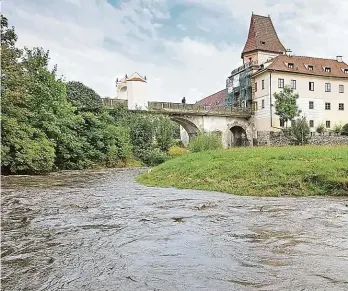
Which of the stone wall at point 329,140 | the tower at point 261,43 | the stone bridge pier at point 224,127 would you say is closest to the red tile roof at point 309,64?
the tower at point 261,43

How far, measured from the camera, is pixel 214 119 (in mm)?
49875

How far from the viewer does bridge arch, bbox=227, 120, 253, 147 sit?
173 feet

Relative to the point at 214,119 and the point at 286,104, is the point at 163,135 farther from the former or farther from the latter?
the point at 286,104

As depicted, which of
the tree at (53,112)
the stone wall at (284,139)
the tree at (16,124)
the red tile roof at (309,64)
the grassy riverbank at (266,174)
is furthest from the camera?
the red tile roof at (309,64)

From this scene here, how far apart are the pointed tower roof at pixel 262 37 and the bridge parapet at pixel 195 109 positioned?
394 inches

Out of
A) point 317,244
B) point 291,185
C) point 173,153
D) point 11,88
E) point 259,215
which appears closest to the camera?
point 317,244

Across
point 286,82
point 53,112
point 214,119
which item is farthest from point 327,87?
point 53,112

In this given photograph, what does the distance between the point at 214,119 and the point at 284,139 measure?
8.85 m

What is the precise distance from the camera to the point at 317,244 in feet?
18.8

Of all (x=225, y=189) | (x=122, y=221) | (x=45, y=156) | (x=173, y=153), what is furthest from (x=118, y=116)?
(x=122, y=221)

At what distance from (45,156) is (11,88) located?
176 inches

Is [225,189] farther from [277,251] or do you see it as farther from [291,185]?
[277,251]

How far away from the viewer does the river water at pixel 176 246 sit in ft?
13.9

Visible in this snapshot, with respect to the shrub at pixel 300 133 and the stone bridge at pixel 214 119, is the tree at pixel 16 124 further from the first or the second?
the shrub at pixel 300 133
